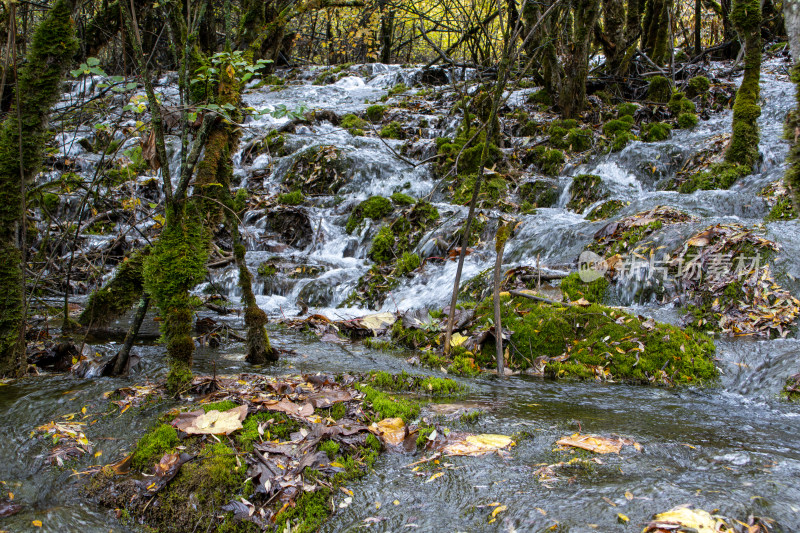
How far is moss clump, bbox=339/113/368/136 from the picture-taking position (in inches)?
572

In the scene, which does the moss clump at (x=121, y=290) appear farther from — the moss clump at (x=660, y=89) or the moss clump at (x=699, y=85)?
the moss clump at (x=699, y=85)

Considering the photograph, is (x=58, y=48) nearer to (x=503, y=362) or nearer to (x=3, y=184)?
(x=3, y=184)

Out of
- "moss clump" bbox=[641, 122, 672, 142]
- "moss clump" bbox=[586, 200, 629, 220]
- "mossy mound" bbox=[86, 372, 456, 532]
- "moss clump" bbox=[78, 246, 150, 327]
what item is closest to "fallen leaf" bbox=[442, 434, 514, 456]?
"mossy mound" bbox=[86, 372, 456, 532]

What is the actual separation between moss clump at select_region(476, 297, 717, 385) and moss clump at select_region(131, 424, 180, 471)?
2951 millimetres

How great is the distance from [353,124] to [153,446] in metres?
13.9

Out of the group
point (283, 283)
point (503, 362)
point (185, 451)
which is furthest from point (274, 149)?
point (185, 451)

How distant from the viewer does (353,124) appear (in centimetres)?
1521

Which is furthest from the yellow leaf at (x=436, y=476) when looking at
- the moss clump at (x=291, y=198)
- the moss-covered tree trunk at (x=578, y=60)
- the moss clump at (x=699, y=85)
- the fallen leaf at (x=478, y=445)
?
the moss clump at (x=699, y=85)

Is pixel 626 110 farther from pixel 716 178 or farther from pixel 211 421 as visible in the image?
pixel 211 421

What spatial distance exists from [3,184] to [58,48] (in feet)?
3.45

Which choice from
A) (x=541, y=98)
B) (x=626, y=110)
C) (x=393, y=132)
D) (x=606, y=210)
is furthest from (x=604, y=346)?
(x=541, y=98)

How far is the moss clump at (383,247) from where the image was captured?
8867 mm

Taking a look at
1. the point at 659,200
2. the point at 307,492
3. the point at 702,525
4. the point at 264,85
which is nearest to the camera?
the point at 702,525

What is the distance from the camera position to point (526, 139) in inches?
492
